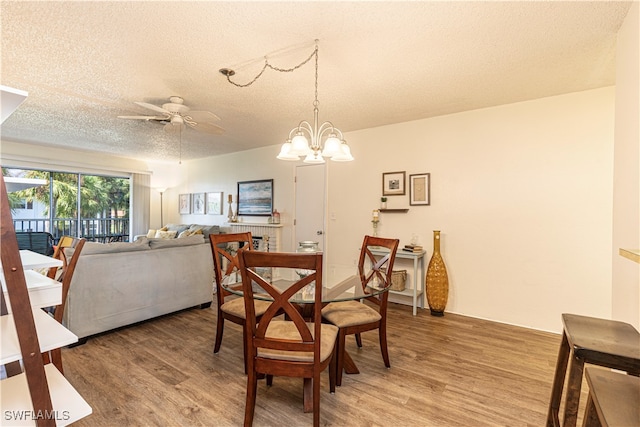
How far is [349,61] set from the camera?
236cm

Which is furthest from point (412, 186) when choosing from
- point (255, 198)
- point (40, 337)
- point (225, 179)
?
point (225, 179)

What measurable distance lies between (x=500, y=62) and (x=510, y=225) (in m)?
1.74

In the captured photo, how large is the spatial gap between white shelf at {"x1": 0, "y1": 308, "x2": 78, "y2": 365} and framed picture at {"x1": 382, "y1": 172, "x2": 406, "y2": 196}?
11.9 feet

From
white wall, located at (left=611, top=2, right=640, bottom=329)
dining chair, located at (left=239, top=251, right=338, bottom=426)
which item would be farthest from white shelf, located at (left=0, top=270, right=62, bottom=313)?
white wall, located at (left=611, top=2, right=640, bottom=329)

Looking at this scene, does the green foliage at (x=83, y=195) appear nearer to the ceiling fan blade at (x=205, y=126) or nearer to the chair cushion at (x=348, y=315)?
the ceiling fan blade at (x=205, y=126)

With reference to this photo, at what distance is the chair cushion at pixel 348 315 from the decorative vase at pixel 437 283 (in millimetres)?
1523

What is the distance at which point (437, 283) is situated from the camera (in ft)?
11.3

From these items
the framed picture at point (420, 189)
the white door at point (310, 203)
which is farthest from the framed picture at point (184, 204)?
the framed picture at point (420, 189)

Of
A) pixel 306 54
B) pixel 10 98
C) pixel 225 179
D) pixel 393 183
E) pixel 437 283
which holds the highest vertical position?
pixel 306 54

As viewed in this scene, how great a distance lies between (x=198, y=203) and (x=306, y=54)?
5.48 metres

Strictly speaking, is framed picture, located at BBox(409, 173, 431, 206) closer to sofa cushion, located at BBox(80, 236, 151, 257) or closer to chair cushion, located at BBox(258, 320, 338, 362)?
chair cushion, located at BBox(258, 320, 338, 362)

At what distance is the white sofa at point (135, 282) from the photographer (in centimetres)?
263

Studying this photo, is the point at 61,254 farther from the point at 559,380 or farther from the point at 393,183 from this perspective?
the point at 393,183

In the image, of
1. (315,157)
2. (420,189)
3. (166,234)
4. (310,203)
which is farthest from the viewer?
(166,234)
